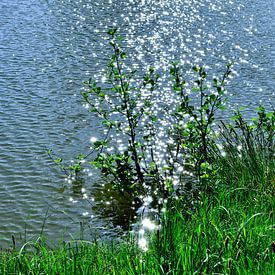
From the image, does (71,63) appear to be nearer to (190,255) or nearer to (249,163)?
(249,163)

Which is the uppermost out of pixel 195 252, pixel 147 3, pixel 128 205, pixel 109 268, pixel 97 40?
pixel 147 3

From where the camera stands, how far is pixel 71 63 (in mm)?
18734

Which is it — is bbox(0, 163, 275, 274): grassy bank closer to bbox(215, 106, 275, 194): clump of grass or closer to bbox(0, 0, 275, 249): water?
bbox(0, 0, 275, 249): water

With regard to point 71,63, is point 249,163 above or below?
below

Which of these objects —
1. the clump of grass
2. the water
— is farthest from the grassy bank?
the clump of grass

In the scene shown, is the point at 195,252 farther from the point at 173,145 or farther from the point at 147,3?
the point at 147,3

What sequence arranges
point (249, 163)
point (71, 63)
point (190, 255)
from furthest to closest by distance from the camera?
point (71, 63) → point (249, 163) → point (190, 255)

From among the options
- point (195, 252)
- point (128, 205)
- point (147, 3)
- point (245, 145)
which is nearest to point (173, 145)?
point (128, 205)

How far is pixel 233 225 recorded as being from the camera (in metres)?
5.93

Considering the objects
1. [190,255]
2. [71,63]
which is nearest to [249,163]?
[190,255]

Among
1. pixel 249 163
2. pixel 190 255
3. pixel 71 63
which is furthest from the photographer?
pixel 71 63

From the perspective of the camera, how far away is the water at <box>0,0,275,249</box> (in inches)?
394

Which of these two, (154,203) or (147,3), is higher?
(147,3)

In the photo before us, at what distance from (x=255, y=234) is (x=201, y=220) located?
765 millimetres
